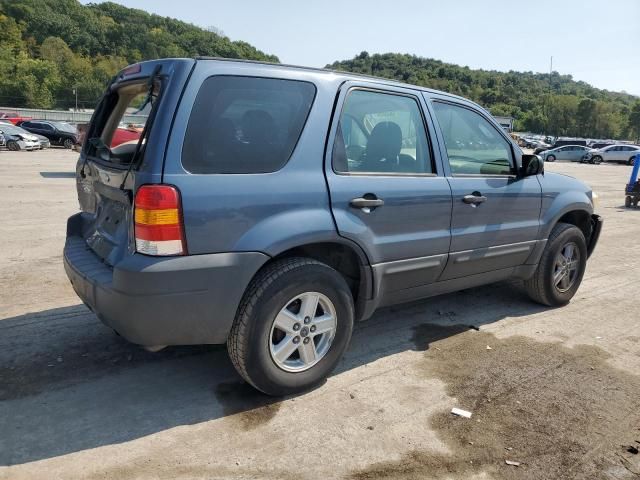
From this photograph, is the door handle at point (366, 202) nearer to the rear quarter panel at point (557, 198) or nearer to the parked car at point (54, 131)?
the rear quarter panel at point (557, 198)

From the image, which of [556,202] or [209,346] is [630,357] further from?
[209,346]

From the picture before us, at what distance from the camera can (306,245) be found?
10.5ft

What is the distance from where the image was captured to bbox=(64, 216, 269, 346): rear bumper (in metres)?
2.68

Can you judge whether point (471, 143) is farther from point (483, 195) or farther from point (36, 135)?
point (36, 135)

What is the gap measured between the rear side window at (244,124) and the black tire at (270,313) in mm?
607

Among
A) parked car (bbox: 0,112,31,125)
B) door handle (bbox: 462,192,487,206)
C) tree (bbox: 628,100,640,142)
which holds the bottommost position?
parked car (bbox: 0,112,31,125)

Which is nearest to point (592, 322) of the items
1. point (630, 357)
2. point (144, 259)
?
point (630, 357)

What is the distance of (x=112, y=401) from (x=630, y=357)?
374 centimetres

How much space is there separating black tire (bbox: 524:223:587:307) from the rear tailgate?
3.61m

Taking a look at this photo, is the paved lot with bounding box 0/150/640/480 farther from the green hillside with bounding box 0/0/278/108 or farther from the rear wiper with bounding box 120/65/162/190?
the green hillside with bounding box 0/0/278/108

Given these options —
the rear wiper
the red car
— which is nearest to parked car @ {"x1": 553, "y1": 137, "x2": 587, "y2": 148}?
the red car

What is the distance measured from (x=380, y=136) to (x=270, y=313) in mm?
1475

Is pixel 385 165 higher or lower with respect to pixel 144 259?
higher

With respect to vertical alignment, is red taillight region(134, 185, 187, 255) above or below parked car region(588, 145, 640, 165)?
below
